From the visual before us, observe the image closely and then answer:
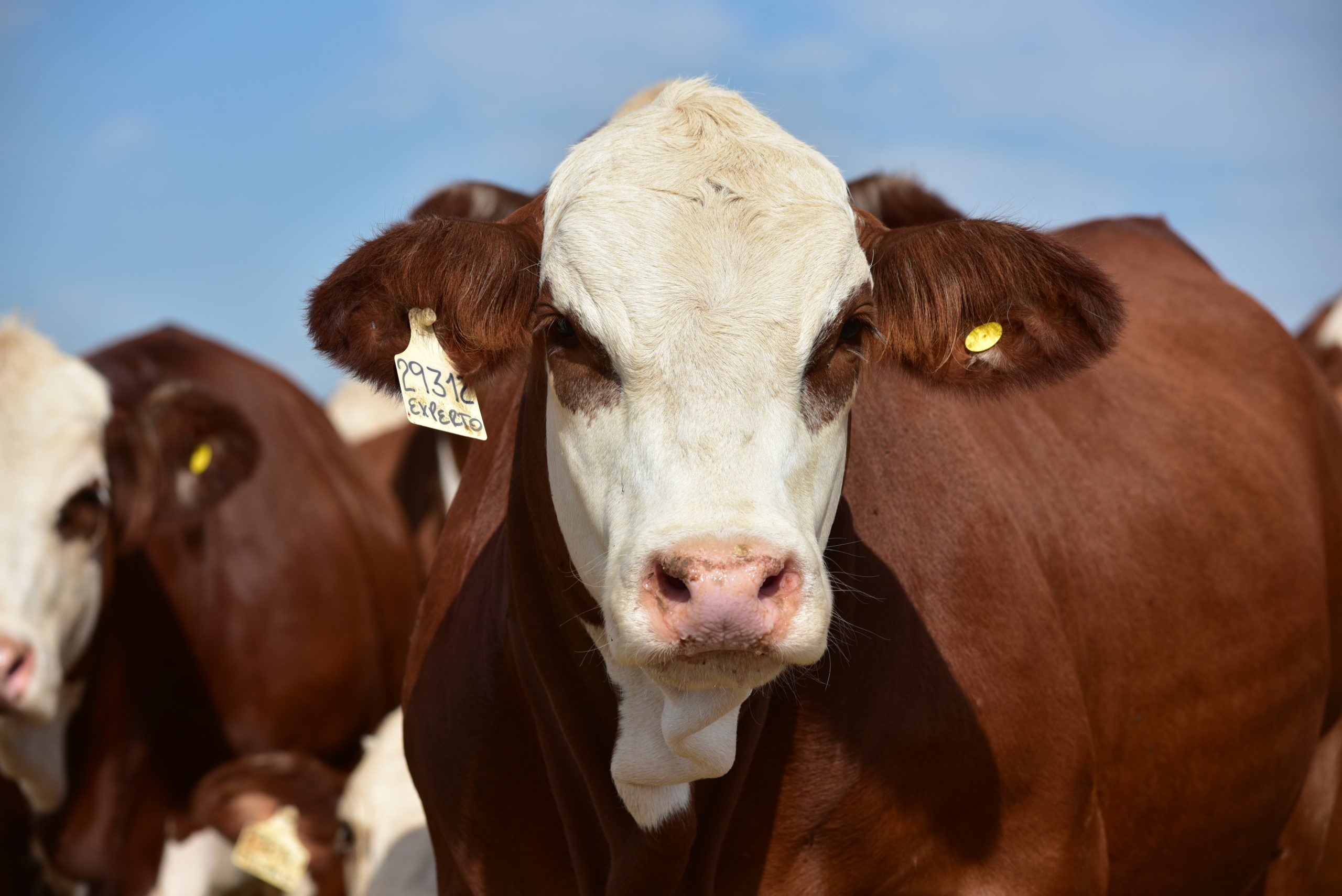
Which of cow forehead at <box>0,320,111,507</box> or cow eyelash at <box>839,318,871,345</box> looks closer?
cow eyelash at <box>839,318,871,345</box>

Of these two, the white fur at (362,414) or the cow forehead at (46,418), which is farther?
the white fur at (362,414)

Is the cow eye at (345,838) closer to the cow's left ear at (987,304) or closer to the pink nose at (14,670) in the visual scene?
the pink nose at (14,670)

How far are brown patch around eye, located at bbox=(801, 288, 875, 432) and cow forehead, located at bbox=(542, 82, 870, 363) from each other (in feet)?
0.12

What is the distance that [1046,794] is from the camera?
3176mm

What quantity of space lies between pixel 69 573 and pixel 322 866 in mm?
1554

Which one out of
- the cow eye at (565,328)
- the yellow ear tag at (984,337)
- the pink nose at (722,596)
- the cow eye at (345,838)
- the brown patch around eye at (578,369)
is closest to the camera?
the pink nose at (722,596)

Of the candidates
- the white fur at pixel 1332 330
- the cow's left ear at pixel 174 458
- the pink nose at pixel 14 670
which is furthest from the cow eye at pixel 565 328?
the white fur at pixel 1332 330

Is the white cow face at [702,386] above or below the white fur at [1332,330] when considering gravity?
above

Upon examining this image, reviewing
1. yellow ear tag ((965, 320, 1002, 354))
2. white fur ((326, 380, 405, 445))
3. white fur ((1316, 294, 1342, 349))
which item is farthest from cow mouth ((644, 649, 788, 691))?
white fur ((326, 380, 405, 445))

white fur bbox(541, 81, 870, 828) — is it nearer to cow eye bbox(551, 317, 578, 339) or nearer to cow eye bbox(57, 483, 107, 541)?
cow eye bbox(551, 317, 578, 339)

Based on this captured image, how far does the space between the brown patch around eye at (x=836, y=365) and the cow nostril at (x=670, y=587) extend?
461mm

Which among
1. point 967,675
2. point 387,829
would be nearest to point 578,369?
point 967,675

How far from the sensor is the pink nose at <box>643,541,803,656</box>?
7.40ft

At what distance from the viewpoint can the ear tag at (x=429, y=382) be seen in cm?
297
